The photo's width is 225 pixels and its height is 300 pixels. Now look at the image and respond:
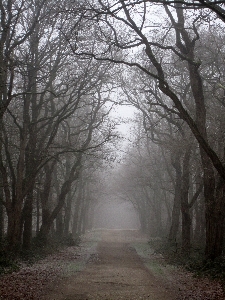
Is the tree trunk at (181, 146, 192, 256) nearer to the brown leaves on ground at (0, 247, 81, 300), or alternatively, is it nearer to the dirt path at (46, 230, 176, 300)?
the dirt path at (46, 230, 176, 300)

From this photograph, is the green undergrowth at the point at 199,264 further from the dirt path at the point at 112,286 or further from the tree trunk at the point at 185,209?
the dirt path at the point at 112,286

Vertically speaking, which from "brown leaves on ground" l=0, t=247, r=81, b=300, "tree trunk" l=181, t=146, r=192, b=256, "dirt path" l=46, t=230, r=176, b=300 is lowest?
"dirt path" l=46, t=230, r=176, b=300

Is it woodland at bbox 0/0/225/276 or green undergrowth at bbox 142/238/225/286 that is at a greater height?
woodland at bbox 0/0/225/276

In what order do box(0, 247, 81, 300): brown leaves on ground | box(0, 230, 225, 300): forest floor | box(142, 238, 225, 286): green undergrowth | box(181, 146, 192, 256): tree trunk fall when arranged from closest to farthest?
box(0, 247, 81, 300): brown leaves on ground → box(0, 230, 225, 300): forest floor → box(142, 238, 225, 286): green undergrowth → box(181, 146, 192, 256): tree trunk

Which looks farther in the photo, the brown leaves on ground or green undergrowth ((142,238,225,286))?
green undergrowth ((142,238,225,286))

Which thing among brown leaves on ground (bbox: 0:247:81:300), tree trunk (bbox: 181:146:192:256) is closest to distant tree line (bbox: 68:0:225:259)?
tree trunk (bbox: 181:146:192:256)

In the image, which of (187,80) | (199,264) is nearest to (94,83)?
(187,80)

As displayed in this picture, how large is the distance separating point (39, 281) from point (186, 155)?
395 inches

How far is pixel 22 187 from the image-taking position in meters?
16.4

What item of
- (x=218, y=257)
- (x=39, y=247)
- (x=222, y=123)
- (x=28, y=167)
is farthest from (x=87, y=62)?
(x=218, y=257)

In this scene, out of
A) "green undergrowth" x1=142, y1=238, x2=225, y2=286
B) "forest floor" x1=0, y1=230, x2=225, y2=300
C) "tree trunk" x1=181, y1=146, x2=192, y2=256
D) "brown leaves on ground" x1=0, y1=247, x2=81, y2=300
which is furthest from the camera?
"tree trunk" x1=181, y1=146, x2=192, y2=256

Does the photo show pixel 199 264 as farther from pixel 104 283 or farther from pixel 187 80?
pixel 187 80

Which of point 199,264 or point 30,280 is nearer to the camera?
point 30,280

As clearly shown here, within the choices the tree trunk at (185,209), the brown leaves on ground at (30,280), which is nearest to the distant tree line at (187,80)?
the tree trunk at (185,209)
